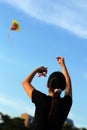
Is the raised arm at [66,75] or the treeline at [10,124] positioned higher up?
the raised arm at [66,75]

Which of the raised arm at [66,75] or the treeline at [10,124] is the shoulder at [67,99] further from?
the treeline at [10,124]

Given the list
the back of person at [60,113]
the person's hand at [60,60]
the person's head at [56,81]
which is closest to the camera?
the back of person at [60,113]

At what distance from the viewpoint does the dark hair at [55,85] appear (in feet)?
24.8

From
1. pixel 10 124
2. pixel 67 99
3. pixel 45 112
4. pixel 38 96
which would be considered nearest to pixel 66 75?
pixel 67 99

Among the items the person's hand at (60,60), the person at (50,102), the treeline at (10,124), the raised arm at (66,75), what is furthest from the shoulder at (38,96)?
the treeline at (10,124)

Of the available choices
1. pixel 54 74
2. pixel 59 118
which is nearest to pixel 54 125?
pixel 59 118

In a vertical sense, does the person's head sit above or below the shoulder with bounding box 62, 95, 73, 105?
above

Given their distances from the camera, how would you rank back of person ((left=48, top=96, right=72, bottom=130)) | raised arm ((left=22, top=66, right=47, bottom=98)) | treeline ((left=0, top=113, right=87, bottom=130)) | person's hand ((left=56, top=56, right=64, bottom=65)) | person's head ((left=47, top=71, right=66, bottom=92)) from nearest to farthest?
back of person ((left=48, top=96, right=72, bottom=130))
person's head ((left=47, top=71, right=66, bottom=92))
raised arm ((left=22, top=66, right=47, bottom=98))
person's hand ((left=56, top=56, right=64, bottom=65))
treeline ((left=0, top=113, right=87, bottom=130))

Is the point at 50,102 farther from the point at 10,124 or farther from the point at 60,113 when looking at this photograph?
the point at 10,124

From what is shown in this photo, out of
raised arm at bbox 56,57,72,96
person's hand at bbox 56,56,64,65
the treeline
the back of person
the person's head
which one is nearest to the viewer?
the back of person

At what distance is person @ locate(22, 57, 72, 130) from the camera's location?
755cm

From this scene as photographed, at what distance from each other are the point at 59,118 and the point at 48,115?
0.19 metres

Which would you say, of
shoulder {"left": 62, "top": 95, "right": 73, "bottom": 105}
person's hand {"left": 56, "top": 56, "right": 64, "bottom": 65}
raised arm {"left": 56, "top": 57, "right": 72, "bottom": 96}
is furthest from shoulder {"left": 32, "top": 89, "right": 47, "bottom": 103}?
person's hand {"left": 56, "top": 56, "right": 64, "bottom": 65}

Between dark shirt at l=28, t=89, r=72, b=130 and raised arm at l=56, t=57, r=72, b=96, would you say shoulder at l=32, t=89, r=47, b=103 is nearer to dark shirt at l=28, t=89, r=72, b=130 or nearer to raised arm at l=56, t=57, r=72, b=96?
dark shirt at l=28, t=89, r=72, b=130
